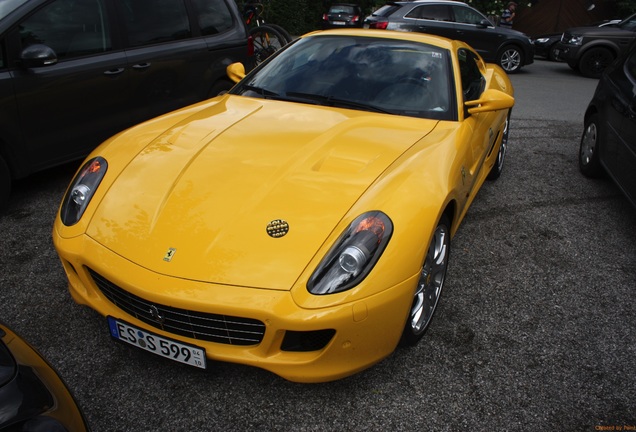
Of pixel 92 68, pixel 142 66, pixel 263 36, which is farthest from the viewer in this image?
pixel 263 36

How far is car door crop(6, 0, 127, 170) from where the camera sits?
371cm

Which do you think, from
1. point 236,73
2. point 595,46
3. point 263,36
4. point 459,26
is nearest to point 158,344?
point 236,73

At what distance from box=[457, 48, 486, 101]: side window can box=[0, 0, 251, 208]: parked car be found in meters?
2.47

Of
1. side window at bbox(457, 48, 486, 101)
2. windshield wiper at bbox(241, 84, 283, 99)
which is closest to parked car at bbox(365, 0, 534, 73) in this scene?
side window at bbox(457, 48, 486, 101)

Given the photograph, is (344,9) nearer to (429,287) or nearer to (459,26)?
(459,26)

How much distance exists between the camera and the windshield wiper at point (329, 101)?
3.07 meters

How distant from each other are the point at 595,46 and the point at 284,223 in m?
11.6

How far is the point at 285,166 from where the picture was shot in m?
2.46

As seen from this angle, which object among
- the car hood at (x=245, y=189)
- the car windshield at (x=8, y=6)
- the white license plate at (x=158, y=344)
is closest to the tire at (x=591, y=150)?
the car hood at (x=245, y=189)

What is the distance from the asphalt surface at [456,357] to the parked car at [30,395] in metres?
0.54

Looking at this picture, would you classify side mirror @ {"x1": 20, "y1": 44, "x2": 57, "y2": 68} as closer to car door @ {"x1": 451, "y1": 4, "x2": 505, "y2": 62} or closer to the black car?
the black car

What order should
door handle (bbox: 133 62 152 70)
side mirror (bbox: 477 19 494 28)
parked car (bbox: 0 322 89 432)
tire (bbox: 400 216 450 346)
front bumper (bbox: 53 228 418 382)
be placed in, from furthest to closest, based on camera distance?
1. side mirror (bbox: 477 19 494 28)
2. door handle (bbox: 133 62 152 70)
3. tire (bbox: 400 216 450 346)
4. front bumper (bbox: 53 228 418 382)
5. parked car (bbox: 0 322 89 432)

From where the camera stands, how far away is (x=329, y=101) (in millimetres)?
3146

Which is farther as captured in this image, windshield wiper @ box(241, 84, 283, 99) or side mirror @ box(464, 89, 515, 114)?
windshield wiper @ box(241, 84, 283, 99)
